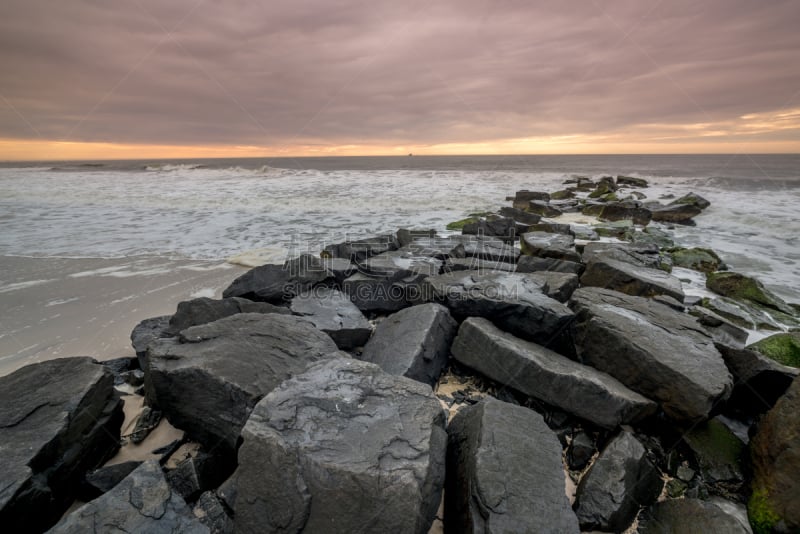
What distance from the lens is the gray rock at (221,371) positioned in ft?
7.52

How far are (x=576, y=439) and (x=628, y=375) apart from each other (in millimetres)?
644

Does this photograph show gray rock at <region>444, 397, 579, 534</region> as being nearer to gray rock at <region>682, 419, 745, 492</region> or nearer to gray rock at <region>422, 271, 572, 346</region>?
gray rock at <region>422, 271, 572, 346</region>

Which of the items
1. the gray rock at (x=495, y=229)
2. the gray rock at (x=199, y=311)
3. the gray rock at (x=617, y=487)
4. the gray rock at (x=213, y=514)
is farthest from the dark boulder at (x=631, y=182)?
the gray rock at (x=213, y=514)

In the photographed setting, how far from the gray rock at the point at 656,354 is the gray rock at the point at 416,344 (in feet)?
3.70

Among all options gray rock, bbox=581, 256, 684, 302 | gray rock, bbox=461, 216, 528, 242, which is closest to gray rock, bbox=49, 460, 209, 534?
gray rock, bbox=581, 256, 684, 302

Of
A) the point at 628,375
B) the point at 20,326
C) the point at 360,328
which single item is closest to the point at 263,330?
the point at 360,328

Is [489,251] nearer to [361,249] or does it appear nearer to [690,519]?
[361,249]

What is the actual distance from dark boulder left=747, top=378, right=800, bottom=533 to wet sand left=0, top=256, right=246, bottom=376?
501 cm

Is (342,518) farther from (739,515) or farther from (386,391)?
(739,515)

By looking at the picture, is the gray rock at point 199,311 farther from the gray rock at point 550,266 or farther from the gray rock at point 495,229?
the gray rock at point 495,229

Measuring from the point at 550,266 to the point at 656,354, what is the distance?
9.86 feet

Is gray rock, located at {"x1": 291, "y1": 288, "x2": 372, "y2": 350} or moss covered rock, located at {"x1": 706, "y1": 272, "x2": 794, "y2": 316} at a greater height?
gray rock, located at {"x1": 291, "y1": 288, "x2": 372, "y2": 350}

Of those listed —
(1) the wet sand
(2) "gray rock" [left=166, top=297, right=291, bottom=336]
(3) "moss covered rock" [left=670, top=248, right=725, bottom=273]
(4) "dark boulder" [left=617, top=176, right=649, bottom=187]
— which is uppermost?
(2) "gray rock" [left=166, top=297, right=291, bottom=336]

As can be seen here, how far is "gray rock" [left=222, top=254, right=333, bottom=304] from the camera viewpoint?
4.46m
